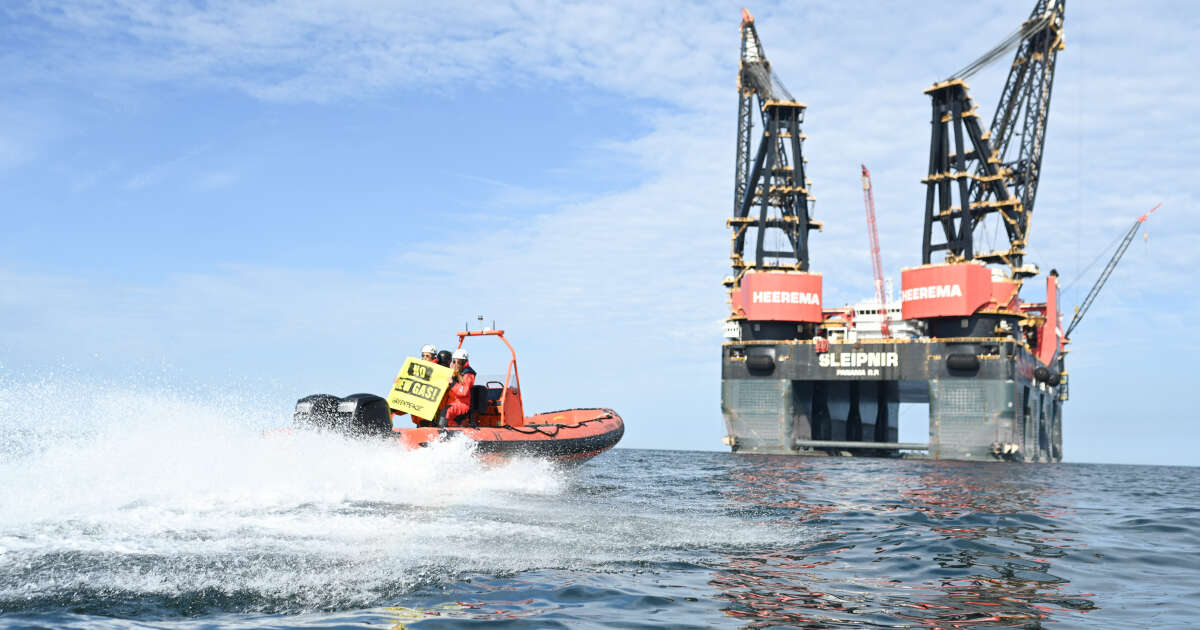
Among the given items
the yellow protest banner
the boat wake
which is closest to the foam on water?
the boat wake

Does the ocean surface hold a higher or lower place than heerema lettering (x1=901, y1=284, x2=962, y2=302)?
lower

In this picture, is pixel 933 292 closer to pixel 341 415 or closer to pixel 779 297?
pixel 779 297

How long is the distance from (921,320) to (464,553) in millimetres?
48062

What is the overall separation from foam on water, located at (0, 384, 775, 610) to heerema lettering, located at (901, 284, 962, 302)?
37.5 meters

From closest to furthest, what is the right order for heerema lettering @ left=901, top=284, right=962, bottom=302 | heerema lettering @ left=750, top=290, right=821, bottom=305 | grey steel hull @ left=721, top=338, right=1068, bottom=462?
1. grey steel hull @ left=721, top=338, right=1068, bottom=462
2. heerema lettering @ left=901, top=284, right=962, bottom=302
3. heerema lettering @ left=750, top=290, right=821, bottom=305

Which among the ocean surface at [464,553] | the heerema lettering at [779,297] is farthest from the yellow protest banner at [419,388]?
the heerema lettering at [779,297]

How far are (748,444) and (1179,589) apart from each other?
43.0m

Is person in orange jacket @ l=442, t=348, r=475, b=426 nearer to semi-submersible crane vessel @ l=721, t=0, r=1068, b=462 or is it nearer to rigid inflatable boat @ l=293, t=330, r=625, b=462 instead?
rigid inflatable boat @ l=293, t=330, r=625, b=462

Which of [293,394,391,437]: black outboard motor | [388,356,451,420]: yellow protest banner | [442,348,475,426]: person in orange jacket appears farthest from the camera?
[442,348,475,426]: person in orange jacket

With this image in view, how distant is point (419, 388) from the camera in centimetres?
1516

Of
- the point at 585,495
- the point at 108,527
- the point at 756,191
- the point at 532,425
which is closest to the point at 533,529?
the point at 108,527

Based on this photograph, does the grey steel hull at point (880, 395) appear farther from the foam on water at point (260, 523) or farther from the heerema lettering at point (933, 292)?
the foam on water at point (260, 523)

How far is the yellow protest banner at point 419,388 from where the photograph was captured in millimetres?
15033

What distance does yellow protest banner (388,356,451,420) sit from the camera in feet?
49.3
